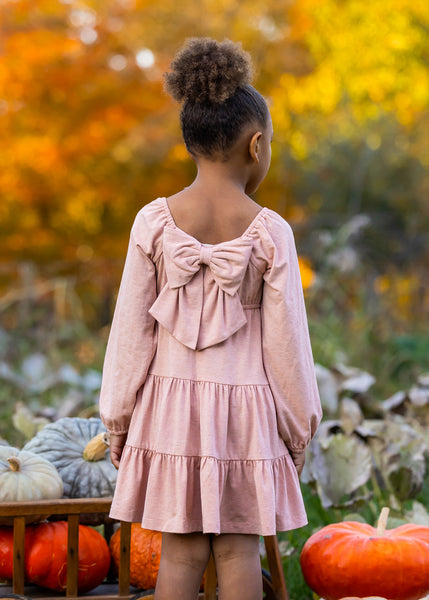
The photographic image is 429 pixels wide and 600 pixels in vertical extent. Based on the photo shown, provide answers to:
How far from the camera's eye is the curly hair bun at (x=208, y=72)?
212cm

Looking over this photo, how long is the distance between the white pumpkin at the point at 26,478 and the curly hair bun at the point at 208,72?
4.15 ft

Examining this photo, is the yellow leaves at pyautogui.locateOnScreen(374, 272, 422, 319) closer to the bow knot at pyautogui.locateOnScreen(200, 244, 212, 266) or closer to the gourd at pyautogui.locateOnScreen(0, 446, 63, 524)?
the gourd at pyautogui.locateOnScreen(0, 446, 63, 524)

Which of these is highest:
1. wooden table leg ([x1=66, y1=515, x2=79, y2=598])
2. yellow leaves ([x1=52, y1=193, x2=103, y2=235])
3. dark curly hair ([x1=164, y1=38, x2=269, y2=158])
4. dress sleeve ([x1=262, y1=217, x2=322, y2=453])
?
yellow leaves ([x1=52, y1=193, x2=103, y2=235])

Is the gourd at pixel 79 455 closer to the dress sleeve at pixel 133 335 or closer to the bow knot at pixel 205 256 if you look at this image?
the dress sleeve at pixel 133 335

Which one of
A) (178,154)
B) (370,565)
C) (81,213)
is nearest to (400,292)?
(178,154)

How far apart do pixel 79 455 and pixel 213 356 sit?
979 millimetres

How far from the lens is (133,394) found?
2.18 m

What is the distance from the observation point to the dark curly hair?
6.98 ft

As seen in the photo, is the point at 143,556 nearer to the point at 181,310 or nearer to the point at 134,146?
the point at 181,310

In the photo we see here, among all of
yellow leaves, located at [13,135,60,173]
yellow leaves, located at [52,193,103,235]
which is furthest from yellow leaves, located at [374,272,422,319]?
yellow leaves, located at [13,135,60,173]

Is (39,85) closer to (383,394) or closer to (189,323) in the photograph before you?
(383,394)

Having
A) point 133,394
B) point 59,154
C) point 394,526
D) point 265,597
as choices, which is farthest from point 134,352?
point 59,154

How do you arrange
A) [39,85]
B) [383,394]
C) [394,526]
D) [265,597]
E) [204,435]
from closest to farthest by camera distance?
[204,435]
[265,597]
[394,526]
[383,394]
[39,85]

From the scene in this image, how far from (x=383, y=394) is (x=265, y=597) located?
3503 millimetres
